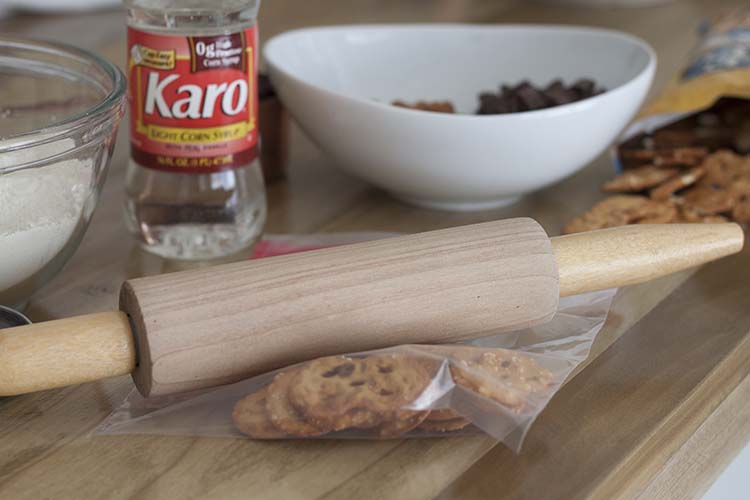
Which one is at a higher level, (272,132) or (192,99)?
(192,99)

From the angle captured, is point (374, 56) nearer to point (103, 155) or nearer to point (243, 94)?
point (243, 94)

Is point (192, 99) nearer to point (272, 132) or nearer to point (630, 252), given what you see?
point (272, 132)

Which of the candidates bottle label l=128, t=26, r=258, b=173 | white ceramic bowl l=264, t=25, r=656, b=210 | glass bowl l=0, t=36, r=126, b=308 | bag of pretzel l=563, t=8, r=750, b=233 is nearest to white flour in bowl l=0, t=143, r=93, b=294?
glass bowl l=0, t=36, r=126, b=308

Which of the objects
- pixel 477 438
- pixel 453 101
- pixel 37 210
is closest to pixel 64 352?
pixel 37 210

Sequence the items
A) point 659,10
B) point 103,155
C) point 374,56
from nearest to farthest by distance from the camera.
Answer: point 103,155
point 374,56
point 659,10

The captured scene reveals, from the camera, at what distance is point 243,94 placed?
2.66 feet

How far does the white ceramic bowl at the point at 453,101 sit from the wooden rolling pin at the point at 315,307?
0.68 feet

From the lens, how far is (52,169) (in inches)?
26.4

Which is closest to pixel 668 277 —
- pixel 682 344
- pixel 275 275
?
pixel 682 344

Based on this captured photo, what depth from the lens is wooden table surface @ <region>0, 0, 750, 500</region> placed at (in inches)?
23.3

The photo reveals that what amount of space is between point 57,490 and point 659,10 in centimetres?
148

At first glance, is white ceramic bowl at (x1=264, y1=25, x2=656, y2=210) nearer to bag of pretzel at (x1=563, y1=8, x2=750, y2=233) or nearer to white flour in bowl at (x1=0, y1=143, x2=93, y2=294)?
bag of pretzel at (x1=563, y1=8, x2=750, y2=233)

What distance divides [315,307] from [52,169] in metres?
0.21

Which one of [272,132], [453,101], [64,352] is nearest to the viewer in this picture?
[64,352]
